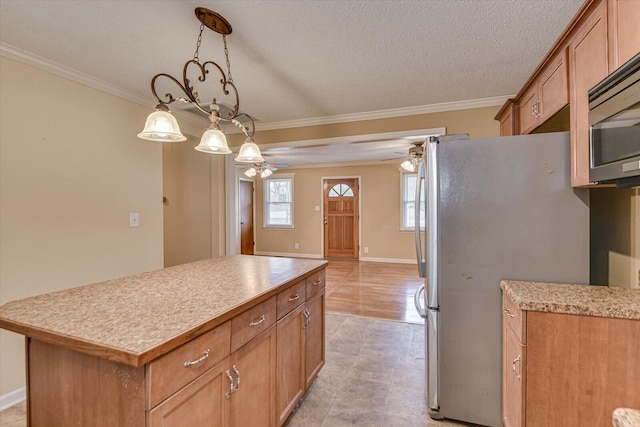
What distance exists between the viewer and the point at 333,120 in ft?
11.8

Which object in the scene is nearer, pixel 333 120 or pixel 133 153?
pixel 133 153

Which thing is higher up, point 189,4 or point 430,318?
point 189,4

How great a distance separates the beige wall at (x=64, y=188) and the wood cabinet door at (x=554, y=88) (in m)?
3.41

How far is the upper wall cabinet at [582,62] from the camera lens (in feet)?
3.92

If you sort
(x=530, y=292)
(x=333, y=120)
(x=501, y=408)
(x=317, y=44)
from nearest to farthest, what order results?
(x=530, y=292) < (x=501, y=408) < (x=317, y=44) < (x=333, y=120)

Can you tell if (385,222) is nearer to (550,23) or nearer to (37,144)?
(550,23)

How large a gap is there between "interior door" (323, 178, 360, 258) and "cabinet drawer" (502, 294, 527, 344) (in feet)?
18.5

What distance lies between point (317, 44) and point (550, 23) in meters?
1.45

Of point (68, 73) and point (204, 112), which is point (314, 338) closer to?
point (204, 112)

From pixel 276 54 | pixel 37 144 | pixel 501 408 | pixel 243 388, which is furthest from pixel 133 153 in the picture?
pixel 501 408

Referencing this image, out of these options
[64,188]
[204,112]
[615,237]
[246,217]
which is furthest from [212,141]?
[246,217]

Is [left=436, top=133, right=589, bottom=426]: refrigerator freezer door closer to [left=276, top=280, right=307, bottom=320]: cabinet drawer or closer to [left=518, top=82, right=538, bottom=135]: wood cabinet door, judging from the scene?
[left=518, top=82, right=538, bottom=135]: wood cabinet door

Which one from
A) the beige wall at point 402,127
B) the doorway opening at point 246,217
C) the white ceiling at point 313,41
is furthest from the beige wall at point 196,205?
A: the doorway opening at point 246,217

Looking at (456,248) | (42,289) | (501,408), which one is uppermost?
(456,248)
